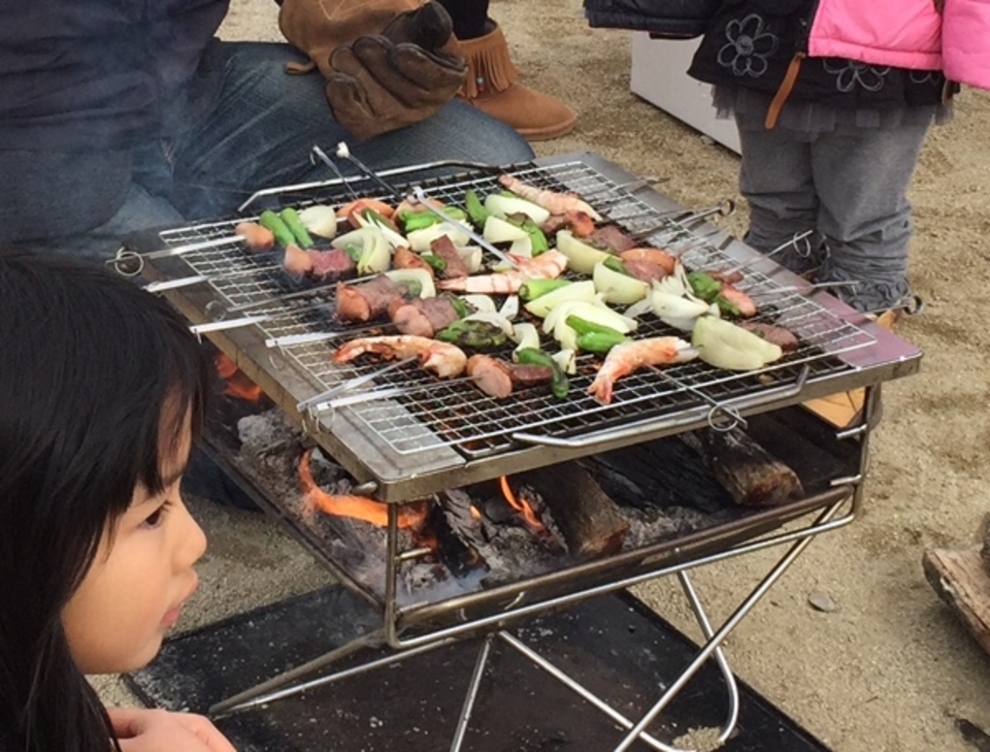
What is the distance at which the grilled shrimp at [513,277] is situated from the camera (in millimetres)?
2816

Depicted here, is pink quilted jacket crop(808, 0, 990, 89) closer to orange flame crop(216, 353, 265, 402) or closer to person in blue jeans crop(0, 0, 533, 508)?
person in blue jeans crop(0, 0, 533, 508)

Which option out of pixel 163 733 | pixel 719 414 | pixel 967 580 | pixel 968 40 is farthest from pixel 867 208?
pixel 163 733

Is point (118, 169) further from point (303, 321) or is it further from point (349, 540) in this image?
point (349, 540)

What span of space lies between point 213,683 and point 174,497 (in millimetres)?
1400

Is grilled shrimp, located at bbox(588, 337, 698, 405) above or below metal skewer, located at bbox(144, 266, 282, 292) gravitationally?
below

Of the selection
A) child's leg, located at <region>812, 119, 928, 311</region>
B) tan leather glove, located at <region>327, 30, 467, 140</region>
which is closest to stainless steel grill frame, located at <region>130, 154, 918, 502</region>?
tan leather glove, located at <region>327, 30, 467, 140</region>

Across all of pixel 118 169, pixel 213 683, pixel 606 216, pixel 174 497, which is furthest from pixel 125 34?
pixel 174 497

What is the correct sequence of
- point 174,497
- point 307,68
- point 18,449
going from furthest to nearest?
point 307,68 < point 174,497 < point 18,449

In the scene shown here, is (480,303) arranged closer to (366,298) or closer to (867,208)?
(366,298)

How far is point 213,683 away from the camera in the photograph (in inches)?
122

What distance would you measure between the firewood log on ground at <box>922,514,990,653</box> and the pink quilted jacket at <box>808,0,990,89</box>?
117cm

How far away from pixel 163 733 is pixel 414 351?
81 centimetres

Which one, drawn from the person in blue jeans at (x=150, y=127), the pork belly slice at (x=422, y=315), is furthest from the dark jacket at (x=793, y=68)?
the pork belly slice at (x=422, y=315)

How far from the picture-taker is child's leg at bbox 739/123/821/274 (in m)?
4.13
